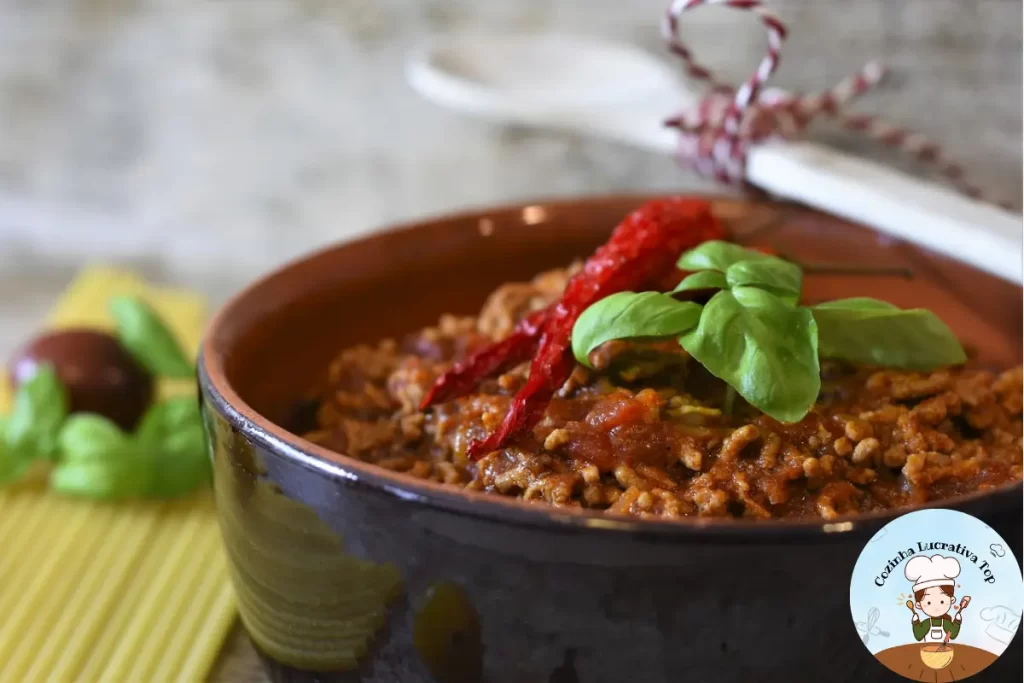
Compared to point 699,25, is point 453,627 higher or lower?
lower

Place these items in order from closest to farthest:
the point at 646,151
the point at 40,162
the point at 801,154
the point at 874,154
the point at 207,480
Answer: the point at 801,154 < the point at 207,480 < the point at 874,154 < the point at 646,151 < the point at 40,162

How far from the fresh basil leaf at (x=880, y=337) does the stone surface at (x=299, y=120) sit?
0.68 metres

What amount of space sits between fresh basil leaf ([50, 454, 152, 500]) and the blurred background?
32.1 inches

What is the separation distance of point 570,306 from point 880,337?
0.28 metres

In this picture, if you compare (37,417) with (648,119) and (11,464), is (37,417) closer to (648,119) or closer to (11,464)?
(11,464)

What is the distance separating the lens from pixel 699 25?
62.2 inches

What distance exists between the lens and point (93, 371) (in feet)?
4.83

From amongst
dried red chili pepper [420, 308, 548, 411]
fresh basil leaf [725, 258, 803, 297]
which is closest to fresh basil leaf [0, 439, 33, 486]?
dried red chili pepper [420, 308, 548, 411]

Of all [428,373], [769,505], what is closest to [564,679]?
[769,505]

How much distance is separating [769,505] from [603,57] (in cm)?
96

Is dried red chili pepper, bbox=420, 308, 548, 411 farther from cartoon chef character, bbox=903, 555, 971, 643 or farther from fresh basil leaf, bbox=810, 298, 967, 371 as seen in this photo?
cartoon chef character, bbox=903, 555, 971, 643

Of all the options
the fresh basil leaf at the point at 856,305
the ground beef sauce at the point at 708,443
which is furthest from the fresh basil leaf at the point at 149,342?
the fresh basil leaf at the point at 856,305

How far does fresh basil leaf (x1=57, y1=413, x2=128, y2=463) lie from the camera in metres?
1.29

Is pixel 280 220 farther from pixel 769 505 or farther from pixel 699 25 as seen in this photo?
pixel 769 505
